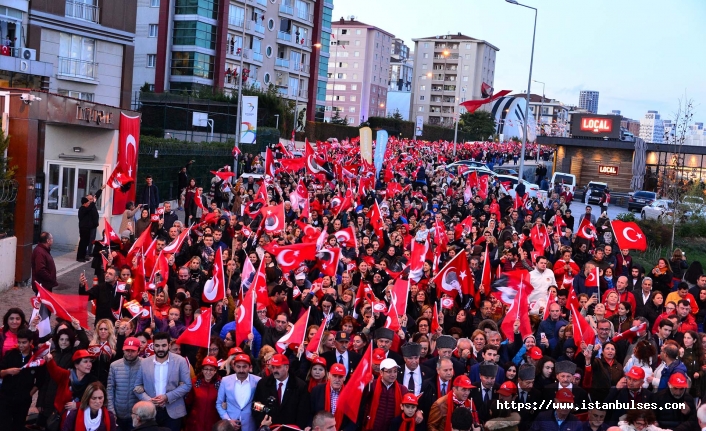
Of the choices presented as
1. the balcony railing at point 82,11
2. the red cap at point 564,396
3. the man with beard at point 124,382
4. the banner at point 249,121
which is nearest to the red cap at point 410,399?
the red cap at point 564,396

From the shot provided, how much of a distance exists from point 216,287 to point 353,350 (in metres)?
2.46

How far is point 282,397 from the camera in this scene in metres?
8.12

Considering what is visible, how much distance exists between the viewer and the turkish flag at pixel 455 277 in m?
12.8

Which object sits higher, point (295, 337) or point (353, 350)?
point (295, 337)

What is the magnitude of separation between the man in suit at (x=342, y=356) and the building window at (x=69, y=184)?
44.6 feet

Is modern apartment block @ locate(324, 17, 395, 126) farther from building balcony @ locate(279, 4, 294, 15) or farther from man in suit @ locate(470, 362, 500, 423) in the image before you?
man in suit @ locate(470, 362, 500, 423)

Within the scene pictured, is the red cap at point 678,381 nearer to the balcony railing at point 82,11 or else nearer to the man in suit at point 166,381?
the man in suit at point 166,381

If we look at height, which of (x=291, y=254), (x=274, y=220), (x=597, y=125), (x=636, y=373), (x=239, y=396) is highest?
(x=597, y=125)

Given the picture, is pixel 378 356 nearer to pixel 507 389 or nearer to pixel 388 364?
pixel 388 364

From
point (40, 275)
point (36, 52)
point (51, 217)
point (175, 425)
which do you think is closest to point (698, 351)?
point (175, 425)

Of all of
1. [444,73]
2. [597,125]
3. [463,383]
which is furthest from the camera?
[444,73]

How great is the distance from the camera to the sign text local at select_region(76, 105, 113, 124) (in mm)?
19844

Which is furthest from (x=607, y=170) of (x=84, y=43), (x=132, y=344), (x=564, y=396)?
(x=132, y=344)

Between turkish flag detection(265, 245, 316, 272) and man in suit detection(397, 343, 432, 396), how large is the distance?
4.69 metres
